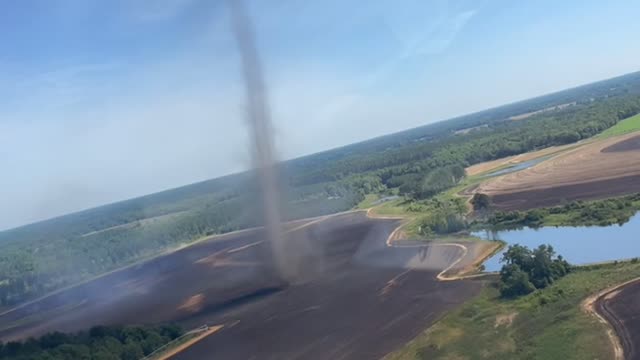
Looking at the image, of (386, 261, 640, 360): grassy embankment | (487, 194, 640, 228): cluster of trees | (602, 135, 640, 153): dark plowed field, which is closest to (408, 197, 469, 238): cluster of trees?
(487, 194, 640, 228): cluster of trees

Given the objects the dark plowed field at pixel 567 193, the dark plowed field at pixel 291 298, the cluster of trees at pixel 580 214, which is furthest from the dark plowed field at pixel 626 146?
the dark plowed field at pixel 291 298

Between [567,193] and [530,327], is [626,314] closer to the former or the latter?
[530,327]

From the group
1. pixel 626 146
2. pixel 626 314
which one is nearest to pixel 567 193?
pixel 626 146

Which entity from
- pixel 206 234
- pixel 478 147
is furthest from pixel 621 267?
pixel 478 147

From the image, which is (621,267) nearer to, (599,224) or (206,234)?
(599,224)

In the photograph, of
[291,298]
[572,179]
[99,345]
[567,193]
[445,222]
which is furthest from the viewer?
[572,179]

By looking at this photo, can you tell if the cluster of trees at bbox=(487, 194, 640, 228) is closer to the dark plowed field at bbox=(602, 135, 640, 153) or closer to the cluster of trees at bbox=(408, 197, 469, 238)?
the cluster of trees at bbox=(408, 197, 469, 238)
